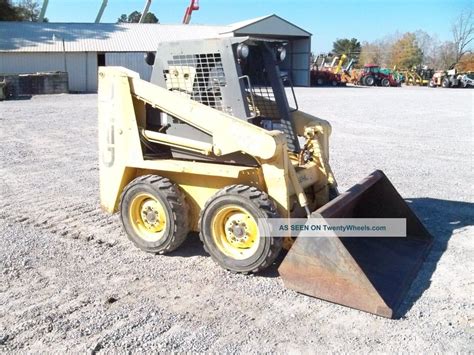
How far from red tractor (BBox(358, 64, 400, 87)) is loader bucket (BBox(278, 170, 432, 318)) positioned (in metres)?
41.1

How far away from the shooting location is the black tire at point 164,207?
15.5 ft

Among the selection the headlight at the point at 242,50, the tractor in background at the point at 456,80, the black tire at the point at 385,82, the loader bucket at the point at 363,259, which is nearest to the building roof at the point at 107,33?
the black tire at the point at 385,82

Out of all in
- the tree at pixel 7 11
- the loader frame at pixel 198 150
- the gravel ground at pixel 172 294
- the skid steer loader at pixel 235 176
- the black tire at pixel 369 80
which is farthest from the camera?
the tree at pixel 7 11

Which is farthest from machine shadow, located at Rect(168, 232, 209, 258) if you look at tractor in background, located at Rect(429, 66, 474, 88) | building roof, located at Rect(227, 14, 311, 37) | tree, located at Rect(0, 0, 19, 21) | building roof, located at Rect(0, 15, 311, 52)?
tree, located at Rect(0, 0, 19, 21)

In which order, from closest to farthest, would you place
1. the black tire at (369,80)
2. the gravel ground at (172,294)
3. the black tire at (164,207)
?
1. the gravel ground at (172,294)
2. the black tire at (164,207)
3. the black tire at (369,80)

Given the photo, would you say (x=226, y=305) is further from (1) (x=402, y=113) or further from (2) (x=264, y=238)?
(1) (x=402, y=113)

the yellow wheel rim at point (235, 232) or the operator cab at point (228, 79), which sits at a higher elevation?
the operator cab at point (228, 79)

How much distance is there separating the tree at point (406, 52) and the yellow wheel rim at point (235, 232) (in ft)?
213

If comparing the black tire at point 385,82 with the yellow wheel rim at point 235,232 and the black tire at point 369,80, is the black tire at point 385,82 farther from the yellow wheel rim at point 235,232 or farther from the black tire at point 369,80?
the yellow wheel rim at point 235,232

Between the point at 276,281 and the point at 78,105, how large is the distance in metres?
19.8

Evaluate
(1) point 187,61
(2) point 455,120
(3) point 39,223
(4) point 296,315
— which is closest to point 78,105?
(2) point 455,120

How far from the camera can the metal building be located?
109ft

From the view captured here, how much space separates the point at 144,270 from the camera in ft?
15.3

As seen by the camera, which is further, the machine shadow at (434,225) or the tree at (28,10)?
the tree at (28,10)
